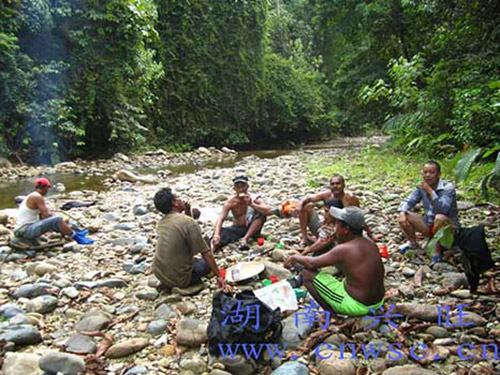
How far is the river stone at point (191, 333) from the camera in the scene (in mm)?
2635

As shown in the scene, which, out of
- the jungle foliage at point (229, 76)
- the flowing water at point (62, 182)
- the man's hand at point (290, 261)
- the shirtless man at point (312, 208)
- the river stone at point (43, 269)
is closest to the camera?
the man's hand at point (290, 261)

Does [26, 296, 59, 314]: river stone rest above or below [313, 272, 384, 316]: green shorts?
below

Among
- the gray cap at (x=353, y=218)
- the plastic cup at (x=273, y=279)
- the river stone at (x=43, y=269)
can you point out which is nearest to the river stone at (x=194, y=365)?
the plastic cup at (x=273, y=279)

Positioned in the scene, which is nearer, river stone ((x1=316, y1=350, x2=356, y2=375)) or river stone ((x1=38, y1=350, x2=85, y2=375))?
river stone ((x1=316, y1=350, x2=356, y2=375))

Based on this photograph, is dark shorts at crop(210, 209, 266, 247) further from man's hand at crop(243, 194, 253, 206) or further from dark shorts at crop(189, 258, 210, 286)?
dark shorts at crop(189, 258, 210, 286)

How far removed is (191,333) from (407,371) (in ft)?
4.58

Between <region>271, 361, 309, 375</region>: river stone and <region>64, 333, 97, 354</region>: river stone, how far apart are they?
1.31m

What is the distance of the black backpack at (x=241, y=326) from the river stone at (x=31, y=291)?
1.89 metres

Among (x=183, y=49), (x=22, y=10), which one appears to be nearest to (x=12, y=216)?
(x=22, y=10)

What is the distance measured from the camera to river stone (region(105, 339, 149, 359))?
2.61 metres

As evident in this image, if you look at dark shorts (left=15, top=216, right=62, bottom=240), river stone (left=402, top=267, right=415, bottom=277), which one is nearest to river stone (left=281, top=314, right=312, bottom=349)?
river stone (left=402, top=267, right=415, bottom=277)

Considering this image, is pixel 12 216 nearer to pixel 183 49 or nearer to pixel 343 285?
pixel 343 285

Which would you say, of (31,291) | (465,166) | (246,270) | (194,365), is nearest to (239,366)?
(194,365)

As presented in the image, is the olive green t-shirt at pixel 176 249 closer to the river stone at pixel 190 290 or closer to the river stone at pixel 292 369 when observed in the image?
the river stone at pixel 190 290
